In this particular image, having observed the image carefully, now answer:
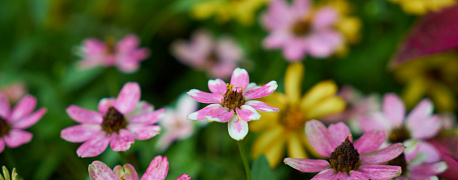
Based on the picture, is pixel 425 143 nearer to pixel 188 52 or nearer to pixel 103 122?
pixel 103 122

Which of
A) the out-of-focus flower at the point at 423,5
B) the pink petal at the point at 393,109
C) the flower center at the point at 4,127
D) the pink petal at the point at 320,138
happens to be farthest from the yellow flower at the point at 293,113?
the flower center at the point at 4,127

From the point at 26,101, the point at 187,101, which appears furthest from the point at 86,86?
the point at 26,101

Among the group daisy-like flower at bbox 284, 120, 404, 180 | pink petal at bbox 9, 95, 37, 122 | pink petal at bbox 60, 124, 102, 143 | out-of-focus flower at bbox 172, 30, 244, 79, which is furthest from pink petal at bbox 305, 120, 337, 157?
out-of-focus flower at bbox 172, 30, 244, 79

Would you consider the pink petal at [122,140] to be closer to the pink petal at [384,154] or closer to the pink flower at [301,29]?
the pink petal at [384,154]

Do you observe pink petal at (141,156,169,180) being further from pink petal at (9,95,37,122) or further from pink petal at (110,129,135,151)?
pink petal at (9,95,37,122)

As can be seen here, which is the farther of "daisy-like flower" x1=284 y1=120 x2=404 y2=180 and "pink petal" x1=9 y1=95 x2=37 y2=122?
"pink petal" x1=9 y1=95 x2=37 y2=122

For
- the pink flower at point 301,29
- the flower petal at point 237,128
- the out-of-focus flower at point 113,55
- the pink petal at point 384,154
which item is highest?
the pink flower at point 301,29
